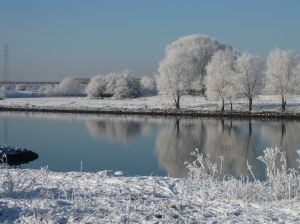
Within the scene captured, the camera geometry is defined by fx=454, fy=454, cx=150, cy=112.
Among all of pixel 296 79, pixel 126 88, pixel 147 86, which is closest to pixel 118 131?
pixel 296 79

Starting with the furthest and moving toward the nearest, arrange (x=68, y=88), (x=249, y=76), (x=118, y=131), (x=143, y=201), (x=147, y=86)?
(x=68, y=88) < (x=147, y=86) < (x=249, y=76) < (x=118, y=131) < (x=143, y=201)

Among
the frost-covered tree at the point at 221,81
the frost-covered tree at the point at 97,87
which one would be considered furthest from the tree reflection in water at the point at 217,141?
the frost-covered tree at the point at 97,87

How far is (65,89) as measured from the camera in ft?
365

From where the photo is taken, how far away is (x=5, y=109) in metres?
70.2

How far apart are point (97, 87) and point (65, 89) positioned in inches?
953

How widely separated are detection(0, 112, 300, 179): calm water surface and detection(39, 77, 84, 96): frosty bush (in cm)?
6152

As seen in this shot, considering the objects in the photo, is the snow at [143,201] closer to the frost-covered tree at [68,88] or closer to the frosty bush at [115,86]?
the frosty bush at [115,86]

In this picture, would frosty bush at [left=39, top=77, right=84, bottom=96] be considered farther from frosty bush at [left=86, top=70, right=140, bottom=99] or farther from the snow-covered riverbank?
the snow-covered riverbank

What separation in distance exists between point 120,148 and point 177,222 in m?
22.1

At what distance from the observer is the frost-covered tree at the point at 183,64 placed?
66.6 m

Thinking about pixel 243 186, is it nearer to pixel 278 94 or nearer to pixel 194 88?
pixel 278 94

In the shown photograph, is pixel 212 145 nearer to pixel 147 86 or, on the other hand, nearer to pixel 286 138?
pixel 286 138

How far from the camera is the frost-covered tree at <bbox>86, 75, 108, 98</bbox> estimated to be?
88.8m

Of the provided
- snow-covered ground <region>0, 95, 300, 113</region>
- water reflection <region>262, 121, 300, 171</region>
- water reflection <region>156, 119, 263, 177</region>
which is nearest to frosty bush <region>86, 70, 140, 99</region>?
snow-covered ground <region>0, 95, 300, 113</region>
